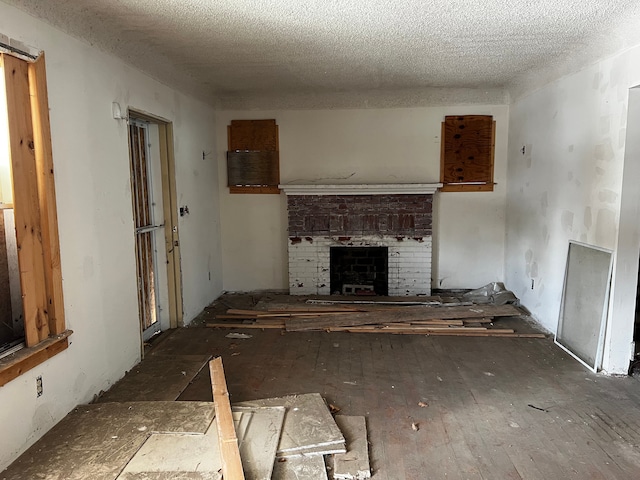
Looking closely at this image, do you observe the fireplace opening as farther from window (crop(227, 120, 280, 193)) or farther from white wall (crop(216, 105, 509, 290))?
window (crop(227, 120, 280, 193))

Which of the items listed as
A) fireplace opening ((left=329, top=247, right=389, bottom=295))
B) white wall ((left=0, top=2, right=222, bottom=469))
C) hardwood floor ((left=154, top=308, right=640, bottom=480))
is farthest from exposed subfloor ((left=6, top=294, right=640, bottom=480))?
fireplace opening ((left=329, top=247, right=389, bottom=295))

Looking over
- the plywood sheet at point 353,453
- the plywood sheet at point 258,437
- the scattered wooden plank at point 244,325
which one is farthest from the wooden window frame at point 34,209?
the scattered wooden plank at point 244,325

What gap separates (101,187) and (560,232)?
398 centimetres

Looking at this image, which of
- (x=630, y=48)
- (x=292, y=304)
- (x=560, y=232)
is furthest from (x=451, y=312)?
(x=630, y=48)

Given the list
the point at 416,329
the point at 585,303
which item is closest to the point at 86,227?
the point at 416,329

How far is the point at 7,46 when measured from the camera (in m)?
2.28

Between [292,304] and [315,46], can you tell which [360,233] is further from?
[315,46]

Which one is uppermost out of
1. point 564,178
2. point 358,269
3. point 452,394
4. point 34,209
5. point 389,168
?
point 389,168

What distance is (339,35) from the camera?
3.41 m

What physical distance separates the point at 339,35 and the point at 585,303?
9.63 ft

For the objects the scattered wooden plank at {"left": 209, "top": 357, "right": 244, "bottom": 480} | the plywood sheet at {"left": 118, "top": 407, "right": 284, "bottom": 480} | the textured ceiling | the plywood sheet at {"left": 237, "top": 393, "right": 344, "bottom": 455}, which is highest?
the textured ceiling

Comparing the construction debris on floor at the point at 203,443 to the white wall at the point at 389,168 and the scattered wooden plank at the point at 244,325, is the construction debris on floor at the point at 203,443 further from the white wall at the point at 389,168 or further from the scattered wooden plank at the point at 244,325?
the white wall at the point at 389,168

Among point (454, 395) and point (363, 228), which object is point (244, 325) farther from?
point (454, 395)

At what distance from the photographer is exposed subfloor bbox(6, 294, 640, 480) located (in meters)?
2.44
